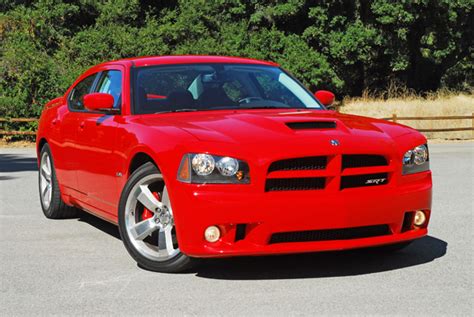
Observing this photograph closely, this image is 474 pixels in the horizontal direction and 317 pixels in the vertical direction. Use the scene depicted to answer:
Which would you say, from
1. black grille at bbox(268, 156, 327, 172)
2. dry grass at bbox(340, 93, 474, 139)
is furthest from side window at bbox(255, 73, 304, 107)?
dry grass at bbox(340, 93, 474, 139)

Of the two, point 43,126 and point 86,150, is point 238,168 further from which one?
point 43,126

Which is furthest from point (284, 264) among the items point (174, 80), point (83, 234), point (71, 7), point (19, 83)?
point (71, 7)

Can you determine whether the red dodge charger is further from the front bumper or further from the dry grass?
the dry grass

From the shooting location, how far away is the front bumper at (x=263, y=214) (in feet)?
19.5

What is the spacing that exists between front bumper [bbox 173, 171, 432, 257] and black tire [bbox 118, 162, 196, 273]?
27 centimetres

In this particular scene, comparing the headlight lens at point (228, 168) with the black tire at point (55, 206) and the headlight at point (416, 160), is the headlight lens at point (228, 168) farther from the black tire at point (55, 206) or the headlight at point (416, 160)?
the black tire at point (55, 206)

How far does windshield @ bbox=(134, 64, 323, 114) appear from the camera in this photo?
7.48m

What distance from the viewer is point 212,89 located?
7.69m

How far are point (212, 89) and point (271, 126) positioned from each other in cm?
136

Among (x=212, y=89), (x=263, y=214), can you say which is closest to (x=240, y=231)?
(x=263, y=214)

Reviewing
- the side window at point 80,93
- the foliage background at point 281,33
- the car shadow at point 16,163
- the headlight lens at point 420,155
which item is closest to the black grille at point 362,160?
the headlight lens at point 420,155

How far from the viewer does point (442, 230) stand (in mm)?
8617

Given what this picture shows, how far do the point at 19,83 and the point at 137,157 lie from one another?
22.8 m

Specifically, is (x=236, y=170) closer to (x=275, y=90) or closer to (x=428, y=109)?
(x=275, y=90)
